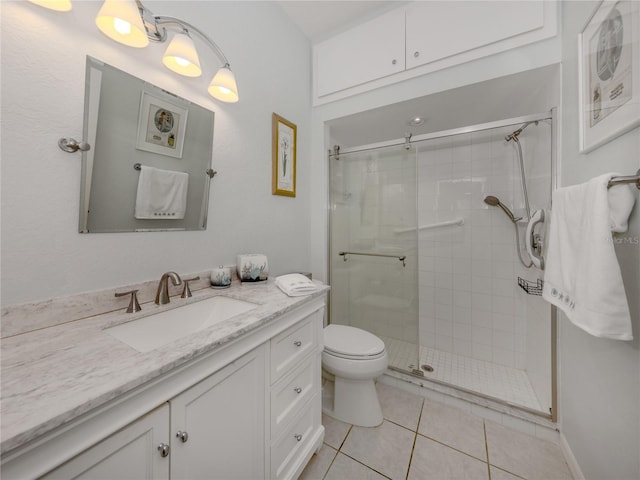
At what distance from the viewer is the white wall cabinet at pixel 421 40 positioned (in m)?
1.36

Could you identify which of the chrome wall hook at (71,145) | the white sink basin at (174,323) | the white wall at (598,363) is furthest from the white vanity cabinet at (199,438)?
the white wall at (598,363)

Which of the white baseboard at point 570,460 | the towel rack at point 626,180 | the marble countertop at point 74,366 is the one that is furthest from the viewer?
the white baseboard at point 570,460

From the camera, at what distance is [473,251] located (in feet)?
7.22

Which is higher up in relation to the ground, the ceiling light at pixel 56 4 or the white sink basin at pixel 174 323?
the ceiling light at pixel 56 4

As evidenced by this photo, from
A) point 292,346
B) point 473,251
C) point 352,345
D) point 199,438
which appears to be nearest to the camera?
point 199,438

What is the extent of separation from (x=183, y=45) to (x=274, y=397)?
1418 millimetres

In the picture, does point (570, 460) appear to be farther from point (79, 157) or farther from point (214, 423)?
point (79, 157)

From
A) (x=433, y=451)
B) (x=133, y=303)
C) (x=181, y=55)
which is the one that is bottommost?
(x=433, y=451)

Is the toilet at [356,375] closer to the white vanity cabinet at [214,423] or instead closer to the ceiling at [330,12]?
the white vanity cabinet at [214,423]

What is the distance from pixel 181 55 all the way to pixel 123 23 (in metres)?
0.18

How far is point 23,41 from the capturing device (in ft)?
2.42

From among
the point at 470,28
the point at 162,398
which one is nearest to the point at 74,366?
the point at 162,398

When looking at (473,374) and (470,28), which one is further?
(473,374)

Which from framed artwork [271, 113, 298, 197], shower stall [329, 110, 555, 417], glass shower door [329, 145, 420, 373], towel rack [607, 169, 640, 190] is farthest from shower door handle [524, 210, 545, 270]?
framed artwork [271, 113, 298, 197]
